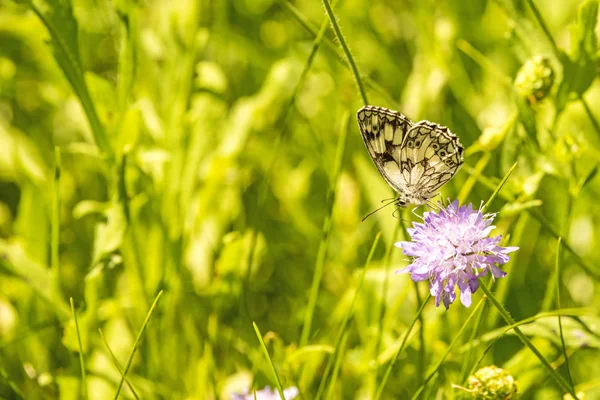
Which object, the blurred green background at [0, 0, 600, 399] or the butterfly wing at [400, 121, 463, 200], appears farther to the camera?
the blurred green background at [0, 0, 600, 399]

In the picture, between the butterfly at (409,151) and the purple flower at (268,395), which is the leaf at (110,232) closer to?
the purple flower at (268,395)

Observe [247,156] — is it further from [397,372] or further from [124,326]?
[397,372]

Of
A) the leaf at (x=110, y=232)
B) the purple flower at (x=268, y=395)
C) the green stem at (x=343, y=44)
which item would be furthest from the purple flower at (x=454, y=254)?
the leaf at (x=110, y=232)

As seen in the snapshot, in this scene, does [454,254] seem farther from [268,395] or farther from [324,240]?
[268,395]

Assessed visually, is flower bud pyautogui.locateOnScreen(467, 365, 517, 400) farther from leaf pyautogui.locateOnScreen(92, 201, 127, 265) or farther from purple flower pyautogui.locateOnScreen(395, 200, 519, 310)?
leaf pyautogui.locateOnScreen(92, 201, 127, 265)

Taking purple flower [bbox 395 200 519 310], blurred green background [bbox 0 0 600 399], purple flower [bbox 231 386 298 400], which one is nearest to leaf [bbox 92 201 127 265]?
blurred green background [bbox 0 0 600 399]

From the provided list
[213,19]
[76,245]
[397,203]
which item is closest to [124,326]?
[76,245]
